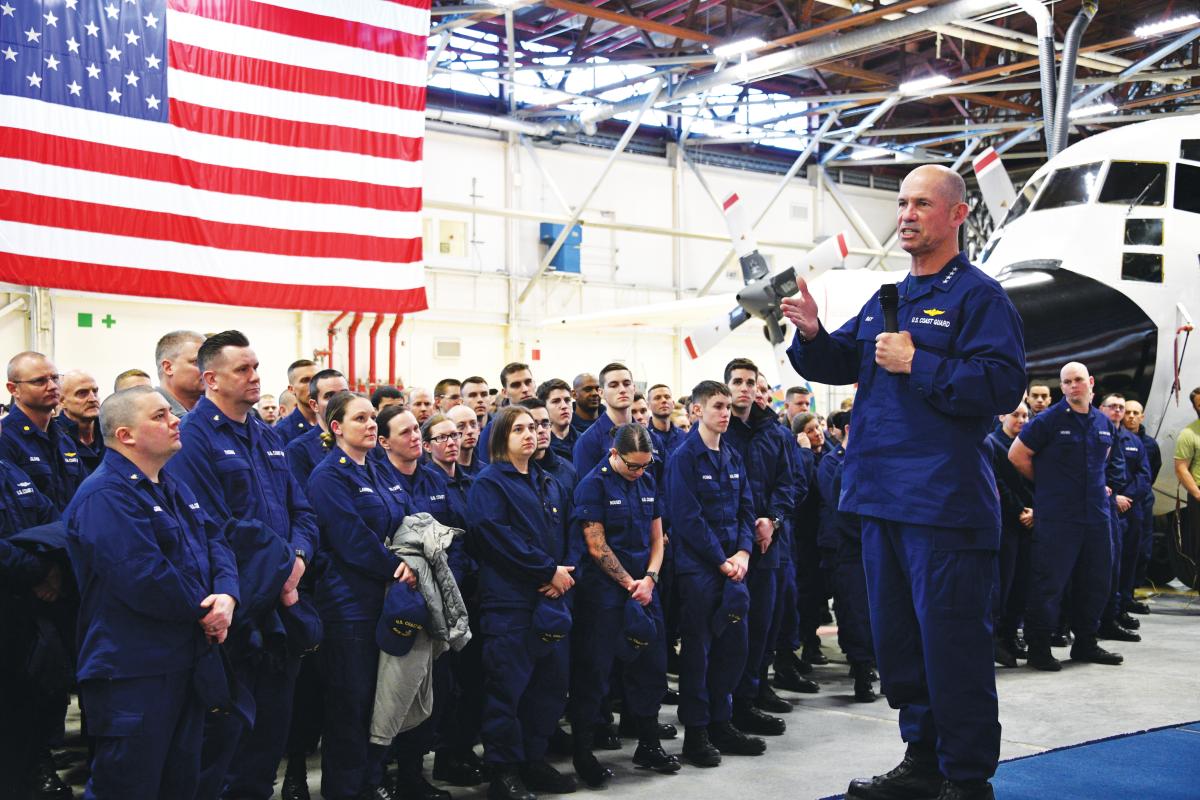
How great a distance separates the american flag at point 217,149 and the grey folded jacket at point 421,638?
3.87 metres

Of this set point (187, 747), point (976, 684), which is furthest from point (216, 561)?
point (976, 684)

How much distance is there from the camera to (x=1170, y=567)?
35.3ft

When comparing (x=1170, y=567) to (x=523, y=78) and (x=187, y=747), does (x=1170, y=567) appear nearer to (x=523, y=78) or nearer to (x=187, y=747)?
(x=187, y=747)

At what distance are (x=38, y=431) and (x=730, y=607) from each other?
3.46 metres

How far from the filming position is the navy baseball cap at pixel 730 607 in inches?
212

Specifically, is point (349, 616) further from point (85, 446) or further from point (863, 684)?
point (863, 684)

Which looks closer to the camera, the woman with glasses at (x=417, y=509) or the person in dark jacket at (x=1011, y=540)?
the woman with glasses at (x=417, y=509)

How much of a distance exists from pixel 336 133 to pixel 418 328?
11580 millimetres

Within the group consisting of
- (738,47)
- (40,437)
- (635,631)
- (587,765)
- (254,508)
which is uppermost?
(738,47)

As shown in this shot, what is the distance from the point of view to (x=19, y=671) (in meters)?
4.31

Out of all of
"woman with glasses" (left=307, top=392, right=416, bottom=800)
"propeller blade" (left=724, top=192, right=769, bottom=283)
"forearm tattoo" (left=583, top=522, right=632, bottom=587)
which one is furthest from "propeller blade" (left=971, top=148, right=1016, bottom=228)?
"woman with glasses" (left=307, top=392, right=416, bottom=800)

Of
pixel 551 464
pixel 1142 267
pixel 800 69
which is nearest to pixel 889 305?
pixel 551 464

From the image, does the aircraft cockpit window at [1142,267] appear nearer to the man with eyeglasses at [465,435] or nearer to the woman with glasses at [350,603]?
the man with eyeglasses at [465,435]

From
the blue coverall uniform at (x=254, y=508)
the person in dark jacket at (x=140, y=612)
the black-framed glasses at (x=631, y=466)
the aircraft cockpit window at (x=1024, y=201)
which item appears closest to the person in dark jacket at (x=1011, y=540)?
the black-framed glasses at (x=631, y=466)
